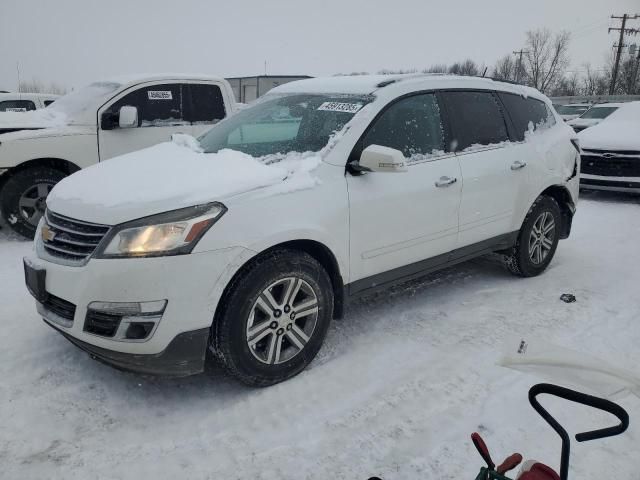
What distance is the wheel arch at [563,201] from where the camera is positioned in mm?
5027

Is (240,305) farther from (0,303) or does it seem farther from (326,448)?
(0,303)

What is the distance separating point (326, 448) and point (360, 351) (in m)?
1.02

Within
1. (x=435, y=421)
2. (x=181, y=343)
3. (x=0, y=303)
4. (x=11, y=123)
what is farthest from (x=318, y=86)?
(x=11, y=123)

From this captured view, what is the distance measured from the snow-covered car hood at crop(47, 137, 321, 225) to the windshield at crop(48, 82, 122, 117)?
3379 mm

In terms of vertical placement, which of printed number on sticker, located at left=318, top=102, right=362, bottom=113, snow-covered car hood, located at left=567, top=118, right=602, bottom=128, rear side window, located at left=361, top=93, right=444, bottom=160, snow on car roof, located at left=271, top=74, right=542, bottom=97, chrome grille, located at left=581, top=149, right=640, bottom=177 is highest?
snow on car roof, located at left=271, top=74, right=542, bottom=97

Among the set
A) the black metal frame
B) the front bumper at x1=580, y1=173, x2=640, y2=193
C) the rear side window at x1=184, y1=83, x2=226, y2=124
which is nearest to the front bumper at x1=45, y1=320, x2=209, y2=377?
the black metal frame

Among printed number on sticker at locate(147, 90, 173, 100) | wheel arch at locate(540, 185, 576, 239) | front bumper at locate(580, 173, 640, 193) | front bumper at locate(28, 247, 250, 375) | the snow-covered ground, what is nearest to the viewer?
the snow-covered ground

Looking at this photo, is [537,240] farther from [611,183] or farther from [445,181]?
[611,183]

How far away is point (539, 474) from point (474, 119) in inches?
129

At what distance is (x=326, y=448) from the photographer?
2.58 meters

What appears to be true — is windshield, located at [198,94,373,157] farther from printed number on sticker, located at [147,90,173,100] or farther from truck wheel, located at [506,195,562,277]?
printed number on sticker, located at [147,90,173,100]

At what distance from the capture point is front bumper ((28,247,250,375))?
2.59 m

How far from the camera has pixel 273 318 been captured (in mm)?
2953

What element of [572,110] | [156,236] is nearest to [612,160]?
[156,236]
